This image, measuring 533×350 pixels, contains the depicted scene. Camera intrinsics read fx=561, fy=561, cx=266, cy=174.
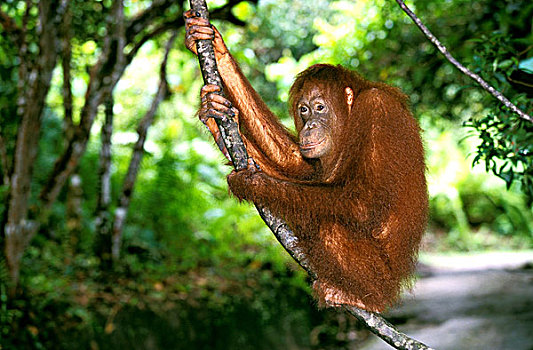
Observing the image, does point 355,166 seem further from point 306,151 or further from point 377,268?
point 377,268

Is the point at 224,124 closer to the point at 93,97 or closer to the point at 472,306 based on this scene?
the point at 93,97

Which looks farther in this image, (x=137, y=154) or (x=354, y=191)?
(x=137, y=154)

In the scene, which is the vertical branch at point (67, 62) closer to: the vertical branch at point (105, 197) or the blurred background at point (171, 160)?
the blurred background at point (171, 160)

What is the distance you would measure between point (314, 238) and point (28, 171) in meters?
2.88

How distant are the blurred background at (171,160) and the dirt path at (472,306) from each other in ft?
1.82

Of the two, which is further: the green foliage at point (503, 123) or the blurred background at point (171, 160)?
the blurred background at point (171, 160)

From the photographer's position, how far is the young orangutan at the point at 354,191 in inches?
108

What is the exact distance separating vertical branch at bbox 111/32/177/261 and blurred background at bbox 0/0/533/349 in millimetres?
15

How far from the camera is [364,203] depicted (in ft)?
9.14

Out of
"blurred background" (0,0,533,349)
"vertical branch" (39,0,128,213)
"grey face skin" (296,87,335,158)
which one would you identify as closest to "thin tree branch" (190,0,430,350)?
"grey face skin" (296,87,335,158)

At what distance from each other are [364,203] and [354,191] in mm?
79

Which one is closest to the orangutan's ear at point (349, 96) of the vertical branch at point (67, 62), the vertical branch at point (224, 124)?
the vertical branch at point (224, 124)

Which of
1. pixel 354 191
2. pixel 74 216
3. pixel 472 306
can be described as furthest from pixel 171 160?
pixel 354 191

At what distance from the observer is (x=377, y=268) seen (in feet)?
9.64
